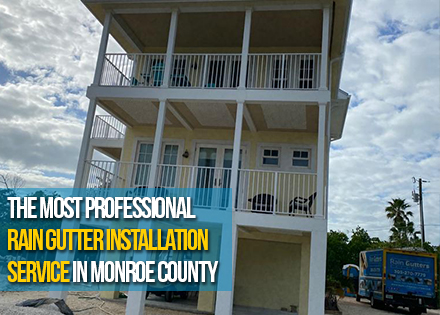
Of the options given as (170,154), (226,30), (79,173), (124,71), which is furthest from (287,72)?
(79,173)

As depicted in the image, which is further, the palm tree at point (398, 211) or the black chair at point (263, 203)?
the palm tree at point (398, 211)

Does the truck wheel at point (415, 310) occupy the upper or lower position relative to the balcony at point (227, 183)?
lower

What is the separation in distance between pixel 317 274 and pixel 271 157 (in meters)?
4.20

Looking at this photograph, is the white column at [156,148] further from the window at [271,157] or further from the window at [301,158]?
the window at [301,158]

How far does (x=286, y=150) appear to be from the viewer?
10.6 m

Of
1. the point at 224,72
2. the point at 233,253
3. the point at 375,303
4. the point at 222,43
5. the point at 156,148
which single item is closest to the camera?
the point at 233,253

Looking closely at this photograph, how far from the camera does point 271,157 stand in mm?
10711

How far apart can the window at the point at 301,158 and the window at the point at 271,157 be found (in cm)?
48

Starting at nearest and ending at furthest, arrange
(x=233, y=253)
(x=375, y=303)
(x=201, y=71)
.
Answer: (x=233, y=253)
(x=201, y=71)
(x=375, y=303)

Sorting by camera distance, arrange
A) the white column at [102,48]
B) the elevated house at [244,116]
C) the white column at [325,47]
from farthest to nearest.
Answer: the white column at [102,48] < the elevated house at [244,116] < the white column at [325,47]

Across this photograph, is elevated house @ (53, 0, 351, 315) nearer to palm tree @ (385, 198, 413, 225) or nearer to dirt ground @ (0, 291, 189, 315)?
dirt ground @ (0, 291, 189, 315)

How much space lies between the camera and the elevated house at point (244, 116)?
837 cm

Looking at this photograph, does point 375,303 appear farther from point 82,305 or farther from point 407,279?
Result: point 82,305

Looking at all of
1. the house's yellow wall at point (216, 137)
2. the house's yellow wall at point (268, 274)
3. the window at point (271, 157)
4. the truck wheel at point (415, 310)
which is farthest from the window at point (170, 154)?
the truck wheel at point (415, 310)
